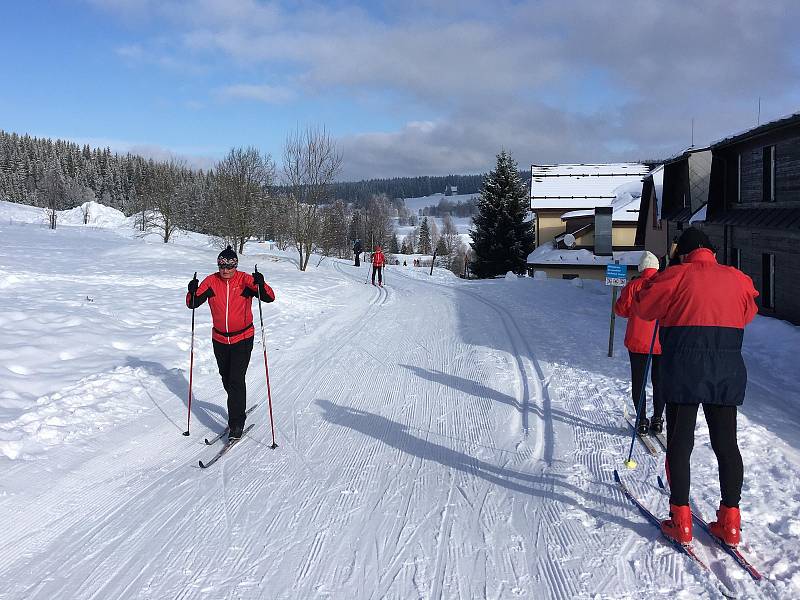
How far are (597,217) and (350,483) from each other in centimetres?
3412

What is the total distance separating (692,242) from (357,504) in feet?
10.2

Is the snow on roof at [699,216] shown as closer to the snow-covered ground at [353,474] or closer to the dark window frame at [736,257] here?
the dark window frame at [736,257]

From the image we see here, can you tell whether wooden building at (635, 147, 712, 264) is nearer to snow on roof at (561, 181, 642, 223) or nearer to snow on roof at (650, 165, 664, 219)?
snow on roof at (650, 165, 664, 219)

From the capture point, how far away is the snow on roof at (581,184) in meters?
39.9

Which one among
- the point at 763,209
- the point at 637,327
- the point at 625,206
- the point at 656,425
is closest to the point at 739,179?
the point at 763,209

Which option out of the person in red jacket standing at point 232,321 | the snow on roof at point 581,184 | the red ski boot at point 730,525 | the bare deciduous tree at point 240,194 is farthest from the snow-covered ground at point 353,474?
the snow on roof at point 581,184

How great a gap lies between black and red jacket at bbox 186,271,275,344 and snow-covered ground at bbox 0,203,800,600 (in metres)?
1.16

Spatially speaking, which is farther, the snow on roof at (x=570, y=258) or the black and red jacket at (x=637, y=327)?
the snow on roof at (x=570, y=258)

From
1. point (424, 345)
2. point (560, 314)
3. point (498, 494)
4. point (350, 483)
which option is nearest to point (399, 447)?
point (350, 483)

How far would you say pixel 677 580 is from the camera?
3340 mm

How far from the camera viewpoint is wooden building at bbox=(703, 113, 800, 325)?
1335 cm

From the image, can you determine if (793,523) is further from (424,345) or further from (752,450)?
(424,345)

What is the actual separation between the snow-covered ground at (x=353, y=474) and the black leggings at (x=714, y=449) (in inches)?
15.9

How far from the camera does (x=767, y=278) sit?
1500 cm
